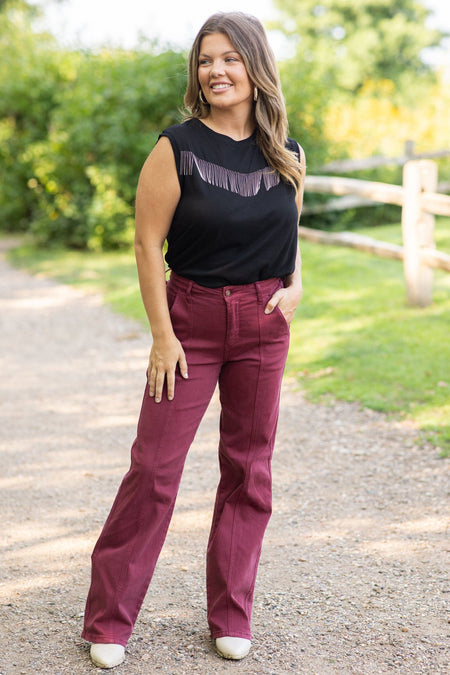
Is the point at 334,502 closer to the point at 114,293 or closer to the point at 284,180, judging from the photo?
the point at 284,180

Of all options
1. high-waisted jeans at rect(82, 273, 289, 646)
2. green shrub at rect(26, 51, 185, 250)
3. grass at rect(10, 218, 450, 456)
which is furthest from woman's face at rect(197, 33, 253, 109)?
green shrub at rect(26, 51, 185, 250)

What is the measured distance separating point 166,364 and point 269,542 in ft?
4.70

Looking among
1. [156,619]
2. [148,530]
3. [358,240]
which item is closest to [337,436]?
[156,619]

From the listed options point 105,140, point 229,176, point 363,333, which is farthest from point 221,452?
point 105,140

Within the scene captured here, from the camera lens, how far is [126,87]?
11453 millimetres

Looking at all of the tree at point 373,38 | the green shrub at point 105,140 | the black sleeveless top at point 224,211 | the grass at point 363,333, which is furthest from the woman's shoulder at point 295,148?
the tree at point 373,38

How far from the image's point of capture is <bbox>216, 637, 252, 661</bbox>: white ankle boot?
2.68m

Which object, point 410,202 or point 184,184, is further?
point 410,202

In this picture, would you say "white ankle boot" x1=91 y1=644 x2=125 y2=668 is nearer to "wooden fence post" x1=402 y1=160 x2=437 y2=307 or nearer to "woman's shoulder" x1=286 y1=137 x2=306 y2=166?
"woman's shoulder" x1=286 y1=137 x2=306 y2=166

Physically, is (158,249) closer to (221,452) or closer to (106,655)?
(221,452)

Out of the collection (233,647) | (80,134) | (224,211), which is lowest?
(233,647)

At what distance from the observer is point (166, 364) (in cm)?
247

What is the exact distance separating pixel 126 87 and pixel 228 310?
970 centimetres

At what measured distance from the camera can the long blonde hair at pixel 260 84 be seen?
242cm
